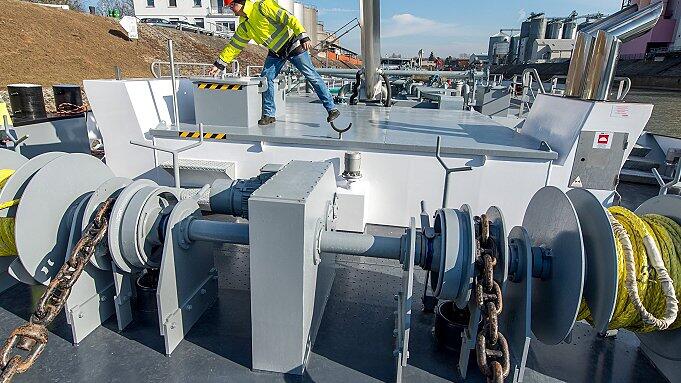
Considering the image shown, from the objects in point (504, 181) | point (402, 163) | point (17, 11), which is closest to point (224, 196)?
point (402, 163)

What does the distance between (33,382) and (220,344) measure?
3.16 ft

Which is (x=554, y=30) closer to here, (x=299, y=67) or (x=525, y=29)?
(x=525, y=29)

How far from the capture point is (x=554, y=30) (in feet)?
199

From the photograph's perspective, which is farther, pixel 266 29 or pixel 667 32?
pixel 667 32

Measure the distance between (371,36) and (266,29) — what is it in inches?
66.2

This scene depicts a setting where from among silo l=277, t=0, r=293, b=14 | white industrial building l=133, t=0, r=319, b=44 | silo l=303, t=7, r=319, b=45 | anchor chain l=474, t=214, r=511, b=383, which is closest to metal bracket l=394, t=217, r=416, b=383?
anchor chain l=474, t=214, r=511, b=383

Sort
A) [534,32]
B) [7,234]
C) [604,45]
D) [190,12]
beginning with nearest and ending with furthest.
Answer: [7,234] → [604,45] → [190,12] → [534,32]

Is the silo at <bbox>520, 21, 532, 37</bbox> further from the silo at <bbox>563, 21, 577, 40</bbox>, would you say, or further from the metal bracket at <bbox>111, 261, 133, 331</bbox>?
the metal bracket at <bbox>111, 261, 133, 331</bbox>

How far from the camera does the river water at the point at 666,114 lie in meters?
21.4

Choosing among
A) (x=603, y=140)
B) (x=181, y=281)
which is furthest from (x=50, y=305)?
(x=603, y=140)

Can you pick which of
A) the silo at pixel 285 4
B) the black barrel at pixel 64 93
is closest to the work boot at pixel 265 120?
the silo at pixel 285 4

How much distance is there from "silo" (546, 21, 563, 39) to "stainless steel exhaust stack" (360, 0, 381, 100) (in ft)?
213

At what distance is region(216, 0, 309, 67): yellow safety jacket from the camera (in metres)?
4.79

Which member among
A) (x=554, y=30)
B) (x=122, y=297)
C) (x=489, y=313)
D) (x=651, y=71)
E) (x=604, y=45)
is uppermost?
(x=554, y=30)
